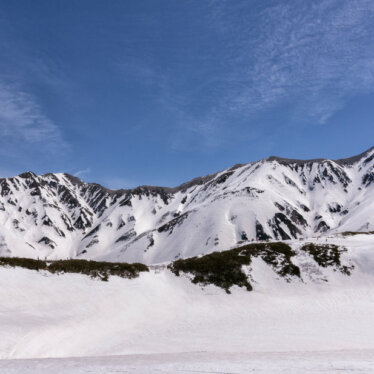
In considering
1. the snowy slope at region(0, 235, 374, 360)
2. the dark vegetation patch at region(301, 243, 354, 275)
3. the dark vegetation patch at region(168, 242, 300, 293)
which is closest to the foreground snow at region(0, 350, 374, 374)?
the snowy slope at region(0, 235, 374, 360)

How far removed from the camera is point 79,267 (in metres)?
27.6

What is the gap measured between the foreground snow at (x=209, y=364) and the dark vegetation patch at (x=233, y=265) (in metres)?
21.4

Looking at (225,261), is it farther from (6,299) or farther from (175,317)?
(6,299)

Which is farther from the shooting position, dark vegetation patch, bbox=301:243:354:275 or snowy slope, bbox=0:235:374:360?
dark vegetation patch, bbox=301:243:354:275

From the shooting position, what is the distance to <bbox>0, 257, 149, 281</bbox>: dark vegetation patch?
2577 cm

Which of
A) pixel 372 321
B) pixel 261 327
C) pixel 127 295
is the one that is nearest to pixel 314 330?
pixel 261 327

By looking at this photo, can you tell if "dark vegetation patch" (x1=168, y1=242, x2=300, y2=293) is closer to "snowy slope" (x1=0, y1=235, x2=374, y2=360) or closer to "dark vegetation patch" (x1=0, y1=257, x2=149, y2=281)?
"snowy slope" (x1=0, y1=235, x2=374, y2=360)

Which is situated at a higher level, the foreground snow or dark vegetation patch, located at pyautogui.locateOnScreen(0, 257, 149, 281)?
A: dark vegetation patch, located at pyautogui.locateOnScreen(0, 257, 149, 281)

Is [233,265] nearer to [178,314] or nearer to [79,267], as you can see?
[178,314]

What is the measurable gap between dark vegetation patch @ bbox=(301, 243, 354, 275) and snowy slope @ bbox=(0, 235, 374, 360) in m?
1.08

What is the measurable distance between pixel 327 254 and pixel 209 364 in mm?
32923

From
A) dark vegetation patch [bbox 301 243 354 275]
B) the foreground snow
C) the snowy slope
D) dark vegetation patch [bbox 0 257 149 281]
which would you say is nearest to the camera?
the foreground snow

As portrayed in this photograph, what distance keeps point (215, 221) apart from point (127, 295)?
111688 mm

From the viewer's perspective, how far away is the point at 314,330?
19078 mm
